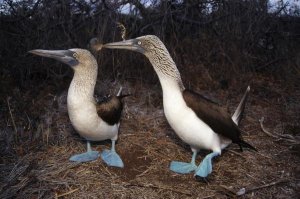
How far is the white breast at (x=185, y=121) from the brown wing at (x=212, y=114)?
4 centimetres

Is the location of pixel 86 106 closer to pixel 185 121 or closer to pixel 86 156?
pixel 86 156

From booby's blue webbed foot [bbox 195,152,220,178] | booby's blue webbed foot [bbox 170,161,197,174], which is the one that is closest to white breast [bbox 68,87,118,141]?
booby's blue webbed foot [bbox 170,161,197,174]

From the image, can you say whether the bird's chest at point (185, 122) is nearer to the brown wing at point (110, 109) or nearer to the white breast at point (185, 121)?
the white breast at point (185, 121)

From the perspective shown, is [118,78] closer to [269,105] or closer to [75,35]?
[75,35]

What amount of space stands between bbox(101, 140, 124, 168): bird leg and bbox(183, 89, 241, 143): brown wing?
2.98 feet

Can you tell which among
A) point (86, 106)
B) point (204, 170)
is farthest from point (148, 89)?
point (204, 170)

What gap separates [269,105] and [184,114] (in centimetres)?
271

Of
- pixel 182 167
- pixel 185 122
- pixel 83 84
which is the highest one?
pixel 83 84

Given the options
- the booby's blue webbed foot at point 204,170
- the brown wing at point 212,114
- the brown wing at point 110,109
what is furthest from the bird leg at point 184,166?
the brown wing at point 110,109

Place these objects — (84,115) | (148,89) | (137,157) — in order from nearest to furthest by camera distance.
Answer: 1. (84,115)
2. (137,157)
3. (148,89)

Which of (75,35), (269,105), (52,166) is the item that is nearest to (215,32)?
(269,105)

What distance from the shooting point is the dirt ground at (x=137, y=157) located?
334 centimetres

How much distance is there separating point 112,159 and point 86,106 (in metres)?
0.60

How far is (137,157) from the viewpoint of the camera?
3992mm
